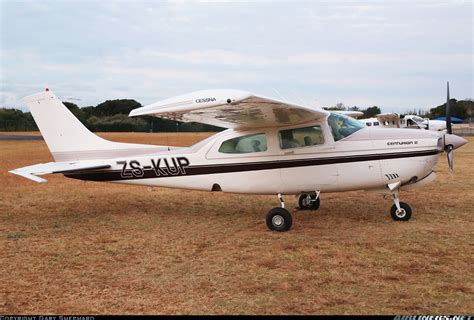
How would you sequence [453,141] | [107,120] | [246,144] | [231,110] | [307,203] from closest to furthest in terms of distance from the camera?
[231,110] → [453,141] → [246,144] → [307,203] → [107,120]

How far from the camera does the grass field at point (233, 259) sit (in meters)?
4.67

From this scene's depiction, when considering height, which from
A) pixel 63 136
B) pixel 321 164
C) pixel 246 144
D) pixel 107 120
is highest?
pixel 107 120

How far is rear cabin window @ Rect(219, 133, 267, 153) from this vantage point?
Answer: 853cm

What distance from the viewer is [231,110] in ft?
23.6

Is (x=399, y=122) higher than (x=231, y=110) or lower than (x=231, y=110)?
higher

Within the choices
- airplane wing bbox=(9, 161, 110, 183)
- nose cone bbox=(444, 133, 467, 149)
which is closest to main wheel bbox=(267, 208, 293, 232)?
nose cone bbox=(444, 133, 467, 149)

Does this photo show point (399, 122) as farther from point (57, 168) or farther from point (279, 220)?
point (57, 168)

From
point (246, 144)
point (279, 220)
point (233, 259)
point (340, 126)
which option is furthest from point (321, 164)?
point (233, 259)

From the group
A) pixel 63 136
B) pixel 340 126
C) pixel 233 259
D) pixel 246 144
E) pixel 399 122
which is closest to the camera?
pixel 233 259

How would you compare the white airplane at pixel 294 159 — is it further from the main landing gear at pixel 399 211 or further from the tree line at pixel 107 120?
the tree line at pixel 107 120

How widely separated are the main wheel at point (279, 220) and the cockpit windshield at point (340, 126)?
1.77 metres

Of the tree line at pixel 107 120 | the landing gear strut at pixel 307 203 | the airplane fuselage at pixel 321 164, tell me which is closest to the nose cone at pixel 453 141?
the airplane fuselage at pixel 321 164

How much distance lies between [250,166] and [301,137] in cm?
114

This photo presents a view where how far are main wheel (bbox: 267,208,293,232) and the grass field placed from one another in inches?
6.2
